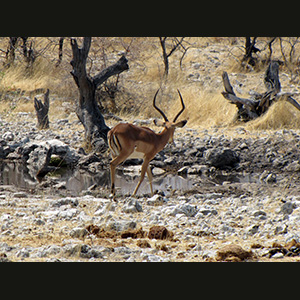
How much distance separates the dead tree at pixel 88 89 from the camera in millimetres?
12422

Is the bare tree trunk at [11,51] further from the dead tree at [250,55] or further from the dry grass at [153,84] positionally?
the dead tree at [250,55]

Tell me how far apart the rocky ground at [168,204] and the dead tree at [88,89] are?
0.50 meters

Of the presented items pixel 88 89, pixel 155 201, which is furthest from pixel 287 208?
pixel 88 89

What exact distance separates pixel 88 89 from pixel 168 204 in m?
5.55

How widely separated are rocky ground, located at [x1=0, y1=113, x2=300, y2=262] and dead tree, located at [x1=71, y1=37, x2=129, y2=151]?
0.50m

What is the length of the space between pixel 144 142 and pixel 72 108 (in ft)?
28.3

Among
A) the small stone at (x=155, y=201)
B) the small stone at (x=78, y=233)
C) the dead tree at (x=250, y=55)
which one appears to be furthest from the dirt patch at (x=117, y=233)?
the dead tree at (x=250, y=55)

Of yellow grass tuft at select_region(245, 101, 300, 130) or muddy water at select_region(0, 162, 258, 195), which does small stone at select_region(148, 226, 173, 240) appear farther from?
yellow grass tuft at select_region(245, 101, 300, 130)

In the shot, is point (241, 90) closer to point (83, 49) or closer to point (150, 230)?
point (83, 49)

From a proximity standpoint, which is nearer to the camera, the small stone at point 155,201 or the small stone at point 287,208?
the small stone at point 287,208

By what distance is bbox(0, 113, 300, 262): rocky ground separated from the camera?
5.43 m

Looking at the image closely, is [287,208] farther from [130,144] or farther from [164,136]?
[164,136]

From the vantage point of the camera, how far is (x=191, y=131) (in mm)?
14102

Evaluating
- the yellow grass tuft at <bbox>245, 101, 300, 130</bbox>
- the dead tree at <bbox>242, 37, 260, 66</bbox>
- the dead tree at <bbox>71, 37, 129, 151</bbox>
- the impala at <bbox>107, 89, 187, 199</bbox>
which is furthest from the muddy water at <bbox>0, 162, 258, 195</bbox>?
the dead tree at <bbox>242, 37, 260, 66</bbox>
